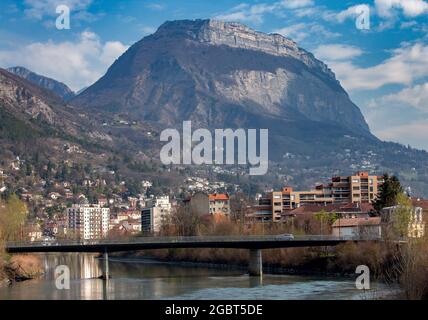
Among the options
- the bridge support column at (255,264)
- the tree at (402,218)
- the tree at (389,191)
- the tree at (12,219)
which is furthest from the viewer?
the tree at (12,219)

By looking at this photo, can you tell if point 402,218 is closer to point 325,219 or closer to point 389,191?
point 389,191

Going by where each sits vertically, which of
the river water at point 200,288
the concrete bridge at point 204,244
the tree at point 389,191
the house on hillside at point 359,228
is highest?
the tree at point 389,191

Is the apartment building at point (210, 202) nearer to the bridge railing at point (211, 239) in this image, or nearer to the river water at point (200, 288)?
the bridge railing at point (211, 239)

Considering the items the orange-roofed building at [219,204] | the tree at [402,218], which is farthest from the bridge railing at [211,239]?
the orange-roofed building at [219,204]

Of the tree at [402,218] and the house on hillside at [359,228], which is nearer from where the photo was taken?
the tree at [402,218]
